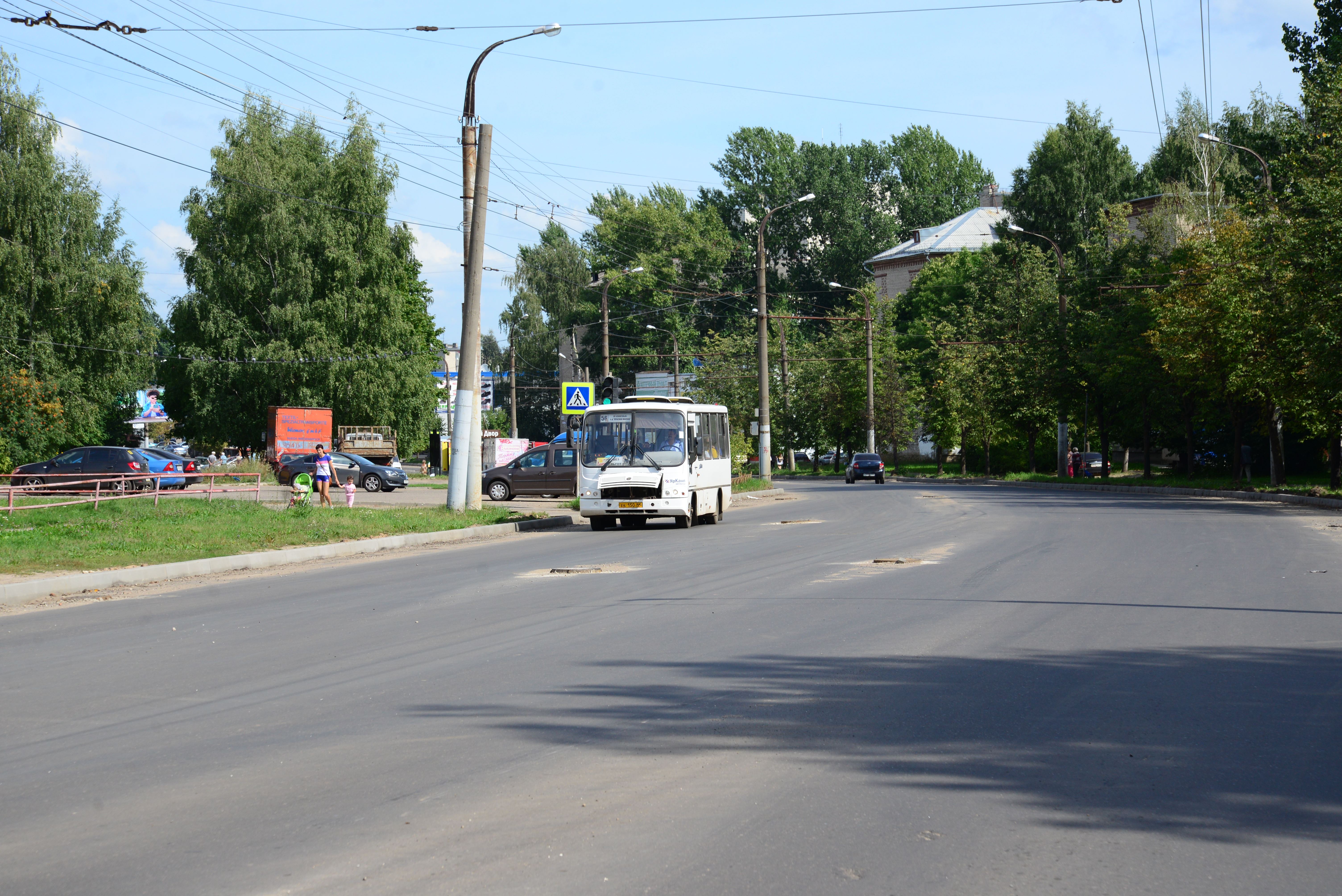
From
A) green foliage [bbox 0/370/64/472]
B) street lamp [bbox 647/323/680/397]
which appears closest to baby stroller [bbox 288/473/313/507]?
green foliage [bbox 0/370/64/472]

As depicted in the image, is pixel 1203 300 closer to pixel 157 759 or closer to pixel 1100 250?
pixel 1100 250

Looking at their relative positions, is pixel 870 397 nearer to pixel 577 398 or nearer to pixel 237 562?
pixel 577 398

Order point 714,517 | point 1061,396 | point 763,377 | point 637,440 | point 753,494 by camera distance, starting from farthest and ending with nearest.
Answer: point 1061,396 → point 763,377 → point 753,494 → point 714,517 → point 637,440

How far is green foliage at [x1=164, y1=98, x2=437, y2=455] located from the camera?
54.0 meters

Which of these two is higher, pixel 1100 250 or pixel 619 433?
pixel 1100 250

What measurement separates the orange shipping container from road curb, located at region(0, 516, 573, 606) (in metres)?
26.8

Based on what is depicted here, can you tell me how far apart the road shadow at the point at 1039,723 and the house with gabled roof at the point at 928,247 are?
88.5 meters

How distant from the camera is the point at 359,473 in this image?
4594cm

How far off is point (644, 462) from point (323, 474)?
32.7 feet

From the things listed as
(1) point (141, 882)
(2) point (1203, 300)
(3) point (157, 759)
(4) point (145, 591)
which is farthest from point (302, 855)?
(2) point (1203, 300)

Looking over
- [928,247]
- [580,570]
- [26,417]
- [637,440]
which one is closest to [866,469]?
[637,440]

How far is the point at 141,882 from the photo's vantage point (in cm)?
448

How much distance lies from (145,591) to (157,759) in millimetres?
9840

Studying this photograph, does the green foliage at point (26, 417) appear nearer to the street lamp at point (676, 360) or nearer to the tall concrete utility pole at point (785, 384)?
the street lamp at point (676, 360)
